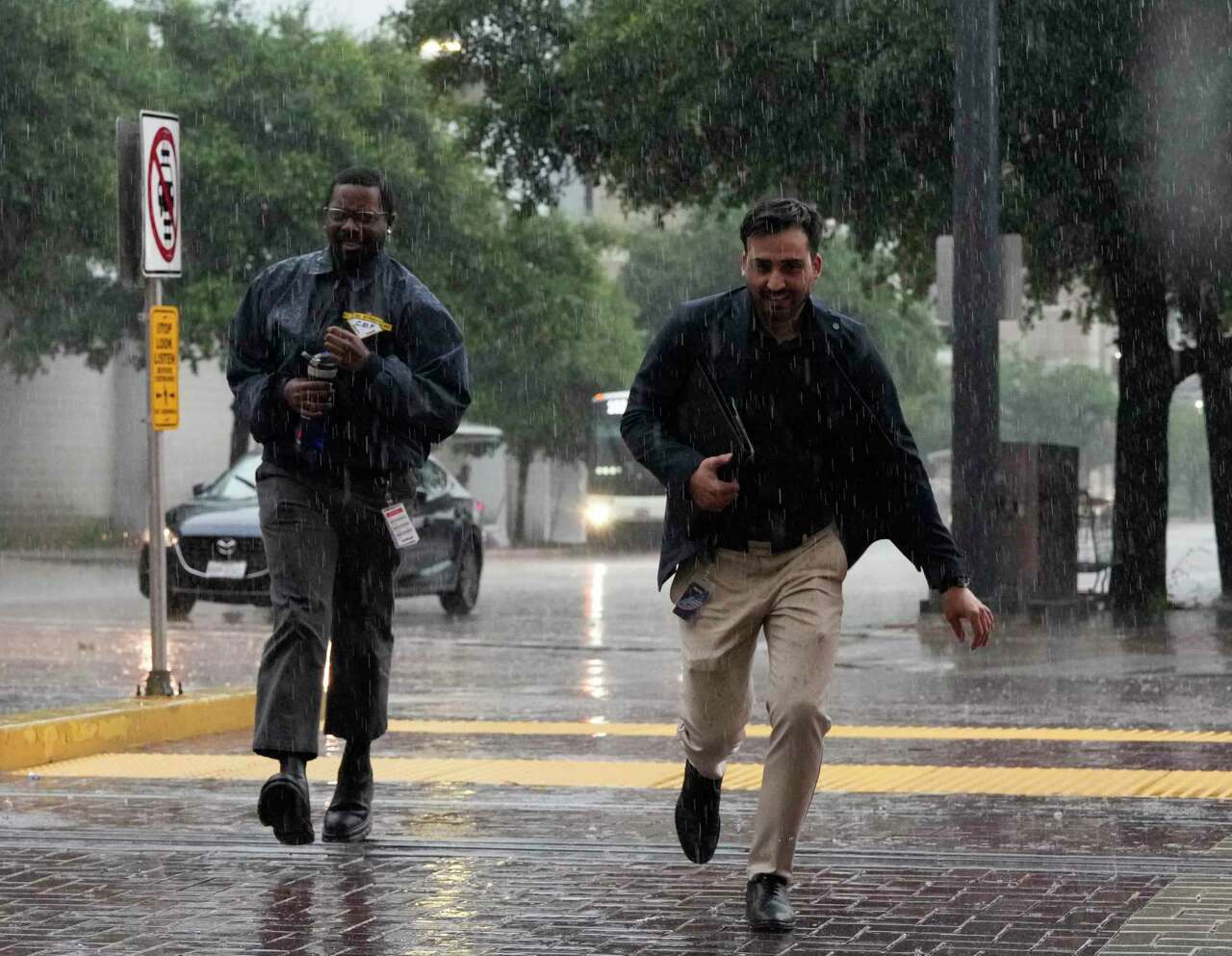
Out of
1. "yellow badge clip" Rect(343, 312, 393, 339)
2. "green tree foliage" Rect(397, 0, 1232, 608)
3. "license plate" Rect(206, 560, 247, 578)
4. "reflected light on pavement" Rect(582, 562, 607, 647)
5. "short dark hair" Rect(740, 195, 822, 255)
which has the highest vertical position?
"green tree foliage" Rect(397, 0, 1232, 608)

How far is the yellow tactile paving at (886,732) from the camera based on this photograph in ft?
32.3

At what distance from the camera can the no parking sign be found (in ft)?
33.0

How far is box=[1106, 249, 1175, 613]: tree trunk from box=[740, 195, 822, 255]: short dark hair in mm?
14303

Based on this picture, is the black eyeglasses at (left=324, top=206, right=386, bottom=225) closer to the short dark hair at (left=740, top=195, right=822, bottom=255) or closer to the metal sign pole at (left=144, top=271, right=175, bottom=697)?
the short dark hair at (left=740, top=195, right=822, bottom=255)

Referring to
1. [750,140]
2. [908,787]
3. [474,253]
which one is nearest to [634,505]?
[474,253]

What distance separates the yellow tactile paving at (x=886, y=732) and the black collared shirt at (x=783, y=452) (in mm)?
4308

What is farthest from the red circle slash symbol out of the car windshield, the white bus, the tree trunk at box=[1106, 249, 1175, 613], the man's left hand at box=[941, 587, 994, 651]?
the white bus

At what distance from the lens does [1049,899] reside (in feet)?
19.3

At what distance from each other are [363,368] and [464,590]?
43.2ft

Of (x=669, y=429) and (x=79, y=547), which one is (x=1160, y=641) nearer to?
(x=669, y=429)

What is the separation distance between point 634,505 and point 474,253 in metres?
6.20

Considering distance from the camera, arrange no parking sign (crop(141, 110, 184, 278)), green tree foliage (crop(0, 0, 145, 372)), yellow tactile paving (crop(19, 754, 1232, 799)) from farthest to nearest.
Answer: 1. green tree foliage (crop(0, 0, 145, 372))
2. no parking sign (crop(141, 110, 184, 278))
3. yellow tactile paving (crop(19, 754, 1232, 799))

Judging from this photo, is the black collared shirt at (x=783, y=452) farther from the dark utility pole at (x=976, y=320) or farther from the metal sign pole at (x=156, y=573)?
the dark utility pole at (x=976, y=320)

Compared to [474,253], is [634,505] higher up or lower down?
lower down
